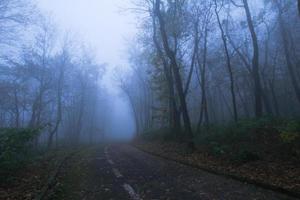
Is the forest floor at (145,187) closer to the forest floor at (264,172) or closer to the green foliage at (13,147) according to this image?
the forest floor at (264,172)

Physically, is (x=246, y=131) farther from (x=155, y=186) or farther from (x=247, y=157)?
(x=155, y=186)

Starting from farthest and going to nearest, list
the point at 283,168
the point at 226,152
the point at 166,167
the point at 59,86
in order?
the point at 59,86, the point at 226,152, the point at 166,167, the point at 283,168

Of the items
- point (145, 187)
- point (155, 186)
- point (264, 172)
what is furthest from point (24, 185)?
point (264, 172)

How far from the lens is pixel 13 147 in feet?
40.3

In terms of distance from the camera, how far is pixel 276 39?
107 feet

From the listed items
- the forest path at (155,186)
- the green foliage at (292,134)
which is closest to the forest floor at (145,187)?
the forest path at (155,186)

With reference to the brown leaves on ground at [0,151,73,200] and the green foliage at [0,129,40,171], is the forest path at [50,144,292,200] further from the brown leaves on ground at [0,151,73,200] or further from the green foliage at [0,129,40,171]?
the green foliage at [0,129,40,171]

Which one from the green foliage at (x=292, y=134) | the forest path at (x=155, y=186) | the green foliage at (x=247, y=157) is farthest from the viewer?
the green foliage at (x=247, y=157)

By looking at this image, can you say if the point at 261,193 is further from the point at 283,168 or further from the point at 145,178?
the point at 145,178

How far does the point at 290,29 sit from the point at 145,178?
2718 centimetres

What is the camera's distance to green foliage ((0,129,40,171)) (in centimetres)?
1087

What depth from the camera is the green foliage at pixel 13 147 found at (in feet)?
35.6

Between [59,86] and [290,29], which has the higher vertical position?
[290,29]

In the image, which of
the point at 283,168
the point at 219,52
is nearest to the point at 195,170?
the point at 283,168
